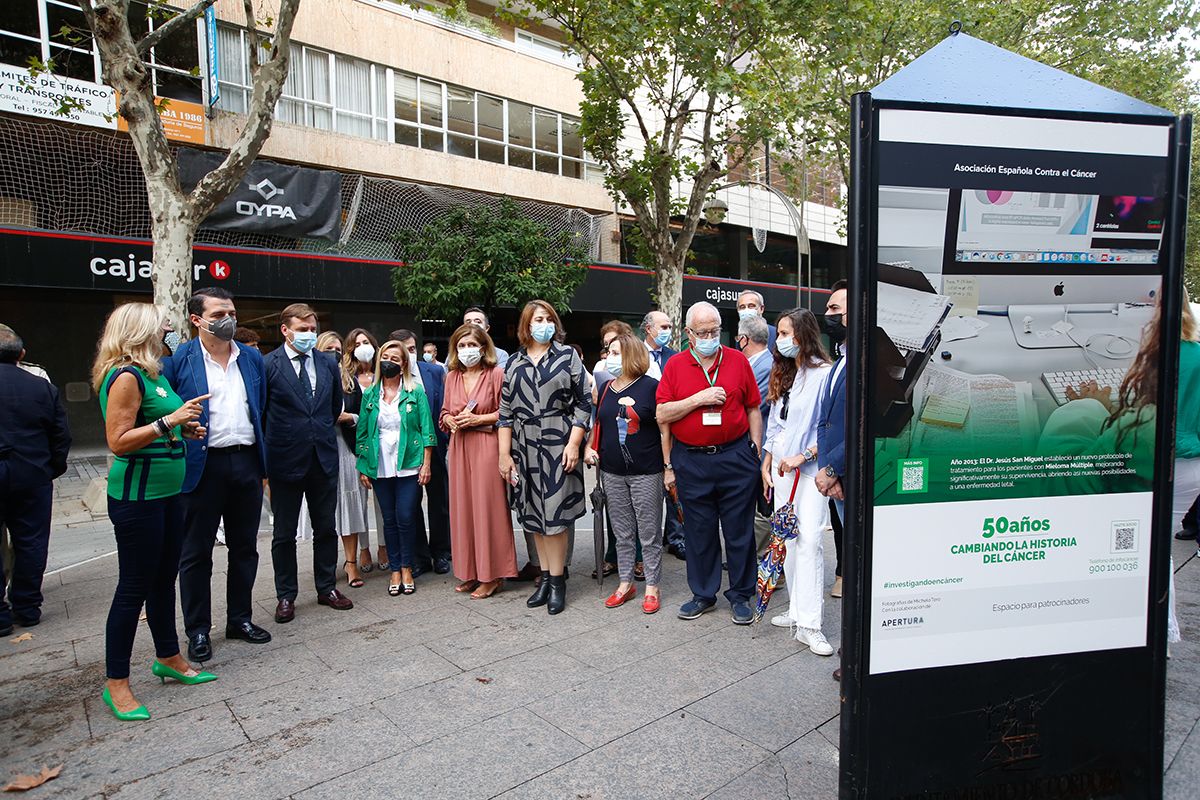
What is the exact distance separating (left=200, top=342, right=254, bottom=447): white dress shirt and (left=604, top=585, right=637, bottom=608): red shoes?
2.46m

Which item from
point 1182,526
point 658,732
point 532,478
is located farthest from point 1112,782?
point 1182,526

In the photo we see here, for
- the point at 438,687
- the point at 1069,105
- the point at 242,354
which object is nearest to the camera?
the point at 1069,105

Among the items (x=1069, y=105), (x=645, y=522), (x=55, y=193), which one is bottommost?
(x=645, y=522)

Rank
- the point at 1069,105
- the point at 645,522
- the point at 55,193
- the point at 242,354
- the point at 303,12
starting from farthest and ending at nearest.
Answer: the point at 303,12
the point at 55,193
the point at 645,522
the point at 242,354
the point at 1069,105

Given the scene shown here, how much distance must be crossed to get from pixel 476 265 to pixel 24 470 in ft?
26.5

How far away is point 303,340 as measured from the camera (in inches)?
189

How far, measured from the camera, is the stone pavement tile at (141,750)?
2.95 meters

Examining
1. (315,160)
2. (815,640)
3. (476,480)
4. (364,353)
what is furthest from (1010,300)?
(315,160)

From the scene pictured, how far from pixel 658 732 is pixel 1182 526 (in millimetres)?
6267

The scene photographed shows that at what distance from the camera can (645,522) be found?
194 inches

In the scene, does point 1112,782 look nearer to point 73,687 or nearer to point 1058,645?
point 1058,645

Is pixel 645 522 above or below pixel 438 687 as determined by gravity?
above

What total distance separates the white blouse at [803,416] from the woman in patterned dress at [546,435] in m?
1.38

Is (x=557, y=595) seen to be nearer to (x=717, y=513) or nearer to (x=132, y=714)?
(x=717, y=513)
